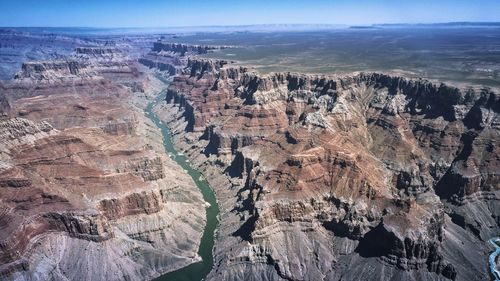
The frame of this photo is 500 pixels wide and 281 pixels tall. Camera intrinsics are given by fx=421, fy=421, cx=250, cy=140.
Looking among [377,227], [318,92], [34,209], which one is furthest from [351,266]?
[318,92]

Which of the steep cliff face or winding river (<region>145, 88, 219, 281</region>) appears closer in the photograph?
the steep cliff face

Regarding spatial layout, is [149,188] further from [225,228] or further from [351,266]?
[351,266]

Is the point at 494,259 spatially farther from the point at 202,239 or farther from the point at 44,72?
the point at 44,72

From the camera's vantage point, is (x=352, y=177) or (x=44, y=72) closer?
(x=352, y=177)

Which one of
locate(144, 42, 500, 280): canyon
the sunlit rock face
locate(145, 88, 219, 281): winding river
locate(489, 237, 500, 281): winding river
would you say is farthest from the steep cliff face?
the sunlit rock face

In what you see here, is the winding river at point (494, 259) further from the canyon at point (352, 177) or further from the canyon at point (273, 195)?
the canyon at point (352, 177)

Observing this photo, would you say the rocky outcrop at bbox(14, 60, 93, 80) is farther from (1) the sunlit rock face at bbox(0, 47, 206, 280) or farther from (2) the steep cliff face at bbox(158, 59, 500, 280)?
(1) the sunlit rock face at bbox(0, 47, 206, 280)

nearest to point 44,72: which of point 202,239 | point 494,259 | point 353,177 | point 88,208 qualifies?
point 88,208

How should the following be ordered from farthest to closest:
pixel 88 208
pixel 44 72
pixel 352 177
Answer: pixel 44 72 → pixel 352 177 → pixel 88 208

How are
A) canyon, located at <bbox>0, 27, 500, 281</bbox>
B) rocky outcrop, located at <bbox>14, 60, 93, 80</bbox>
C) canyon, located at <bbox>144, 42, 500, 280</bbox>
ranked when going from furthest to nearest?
rocky outcrop, located at <bbox>14, 60, 93, 80</bbox>
canyon, located at <bbox>0, 27, 500, 281</bbox>
canyon, located at <bbox>144, 42, 500, 280</bbox>
